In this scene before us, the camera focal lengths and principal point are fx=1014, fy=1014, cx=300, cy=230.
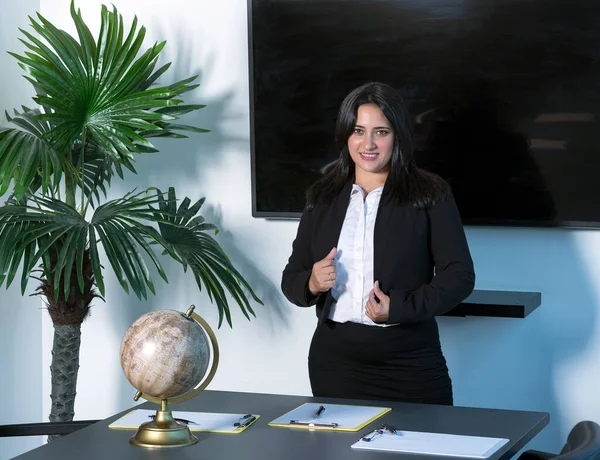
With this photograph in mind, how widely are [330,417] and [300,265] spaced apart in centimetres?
72

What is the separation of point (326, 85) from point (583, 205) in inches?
43.2

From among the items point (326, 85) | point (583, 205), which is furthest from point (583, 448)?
point (326, 85)

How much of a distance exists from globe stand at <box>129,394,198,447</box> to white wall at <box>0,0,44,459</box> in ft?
7.47

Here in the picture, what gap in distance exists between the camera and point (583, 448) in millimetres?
1960

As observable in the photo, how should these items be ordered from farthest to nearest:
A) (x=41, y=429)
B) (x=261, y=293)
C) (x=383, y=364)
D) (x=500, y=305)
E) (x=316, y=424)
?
(x=261, y=293) → (x=500, y=305) → (x=383, y=364) → (x=41, y=429) → (x=316, y=424)

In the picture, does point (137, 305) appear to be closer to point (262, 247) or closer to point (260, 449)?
point (262, 247)

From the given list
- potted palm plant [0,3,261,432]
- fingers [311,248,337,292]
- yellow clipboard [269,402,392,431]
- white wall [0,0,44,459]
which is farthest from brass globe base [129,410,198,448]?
white wall [0,0,44,459]

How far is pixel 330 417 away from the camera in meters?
2.50

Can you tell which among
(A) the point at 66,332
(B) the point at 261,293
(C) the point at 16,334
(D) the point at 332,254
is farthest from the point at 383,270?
(C) the point at 16,334

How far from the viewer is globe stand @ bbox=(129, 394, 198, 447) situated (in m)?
2.27

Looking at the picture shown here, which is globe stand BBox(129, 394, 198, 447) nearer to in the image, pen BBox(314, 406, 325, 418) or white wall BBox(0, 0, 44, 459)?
pen BBox(314, 406, 325, 418)

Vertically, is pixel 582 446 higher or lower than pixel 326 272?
lower

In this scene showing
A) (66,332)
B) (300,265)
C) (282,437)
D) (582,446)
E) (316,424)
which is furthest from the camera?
(66,332)

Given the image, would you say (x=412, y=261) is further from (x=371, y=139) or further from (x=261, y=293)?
(x=261, y=293)
